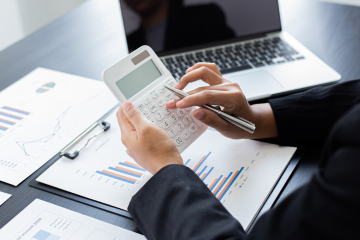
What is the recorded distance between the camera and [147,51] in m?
0.65

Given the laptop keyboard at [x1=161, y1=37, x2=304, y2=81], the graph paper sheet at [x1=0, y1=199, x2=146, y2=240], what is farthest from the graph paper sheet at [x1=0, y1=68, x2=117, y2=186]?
the laptop keyboard at [x1=161, y1=37, x2=304, y2=81]

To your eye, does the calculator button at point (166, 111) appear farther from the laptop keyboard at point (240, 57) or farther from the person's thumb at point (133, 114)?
the laptop keyboard at point (240, 57)

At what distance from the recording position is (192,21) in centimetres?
94

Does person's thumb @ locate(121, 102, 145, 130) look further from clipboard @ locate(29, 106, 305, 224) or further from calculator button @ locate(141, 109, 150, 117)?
clipboard @ locate(29, 106, 305, 224)

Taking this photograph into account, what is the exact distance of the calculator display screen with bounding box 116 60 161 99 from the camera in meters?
0.61

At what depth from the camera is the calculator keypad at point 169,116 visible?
599mm

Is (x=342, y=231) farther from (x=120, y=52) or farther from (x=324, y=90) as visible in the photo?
(x=120, y=52)

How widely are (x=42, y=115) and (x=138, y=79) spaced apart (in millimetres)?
298

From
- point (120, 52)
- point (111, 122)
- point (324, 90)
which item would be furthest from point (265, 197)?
point (120, 52)

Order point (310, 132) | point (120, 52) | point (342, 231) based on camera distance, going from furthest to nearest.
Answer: point (120, 52) < point (310, 132) < point (342, 231)

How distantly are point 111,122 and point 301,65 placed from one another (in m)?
0.50

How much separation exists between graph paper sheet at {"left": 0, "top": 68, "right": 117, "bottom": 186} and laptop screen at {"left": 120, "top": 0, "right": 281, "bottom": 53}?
19cm

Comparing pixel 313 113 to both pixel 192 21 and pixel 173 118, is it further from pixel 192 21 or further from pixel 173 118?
pixel 192 21

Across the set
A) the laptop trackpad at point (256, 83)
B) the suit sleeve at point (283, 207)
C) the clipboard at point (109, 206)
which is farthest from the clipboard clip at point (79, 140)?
the laptop trackpad at point (256, 83)
